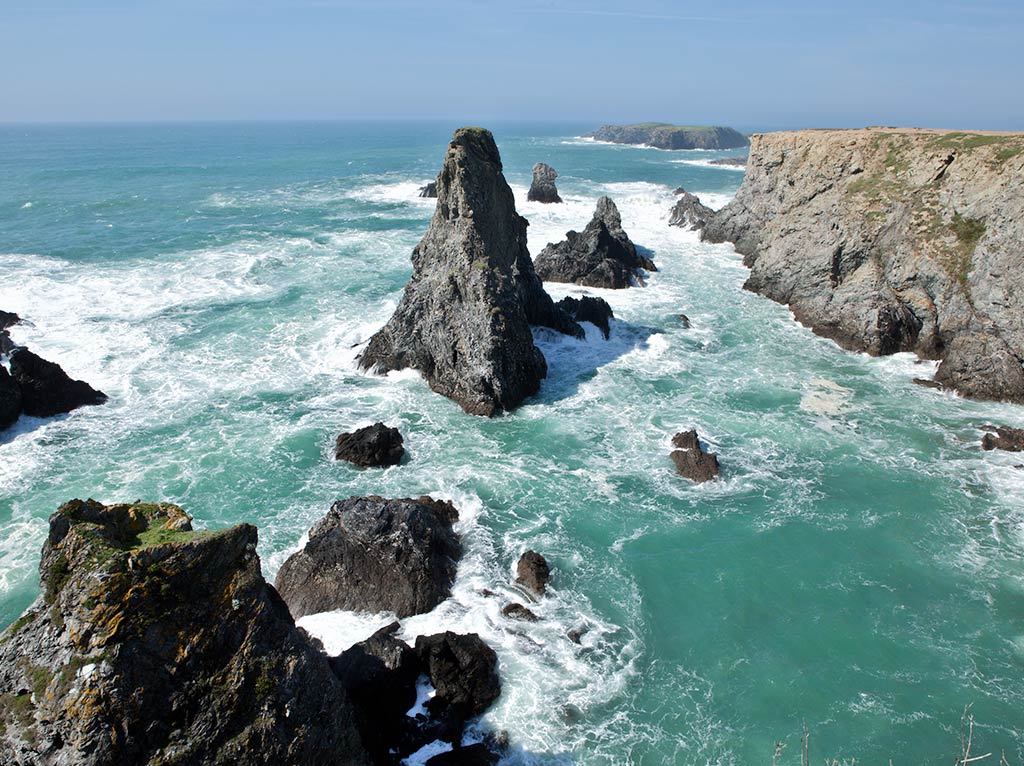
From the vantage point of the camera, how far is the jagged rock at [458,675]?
632 inches

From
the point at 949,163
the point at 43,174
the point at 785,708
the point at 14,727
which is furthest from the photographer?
the point at 43,174

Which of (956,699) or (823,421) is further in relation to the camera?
(823,421)

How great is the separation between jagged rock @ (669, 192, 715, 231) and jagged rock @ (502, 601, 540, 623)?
206 ft

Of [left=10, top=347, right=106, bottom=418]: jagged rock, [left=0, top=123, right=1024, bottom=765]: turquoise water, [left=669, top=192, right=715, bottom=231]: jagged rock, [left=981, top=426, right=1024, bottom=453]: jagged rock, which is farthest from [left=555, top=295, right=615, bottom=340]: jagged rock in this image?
[left=669, top=192, right=715, bottom=231]: jagged rock

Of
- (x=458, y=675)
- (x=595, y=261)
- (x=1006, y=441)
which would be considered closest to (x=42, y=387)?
(x=458, y=675)

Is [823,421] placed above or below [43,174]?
below

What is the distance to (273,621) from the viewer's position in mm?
12000

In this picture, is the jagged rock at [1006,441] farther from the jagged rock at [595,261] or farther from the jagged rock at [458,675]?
the jagged rock at [595,261]

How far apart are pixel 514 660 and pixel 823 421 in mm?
21967

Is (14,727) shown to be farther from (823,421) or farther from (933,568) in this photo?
(823,421)

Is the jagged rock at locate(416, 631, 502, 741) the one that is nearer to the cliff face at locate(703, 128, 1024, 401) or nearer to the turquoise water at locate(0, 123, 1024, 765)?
the turquoise water at locate(0, 123, 1024, 765)

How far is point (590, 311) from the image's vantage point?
42.5 m

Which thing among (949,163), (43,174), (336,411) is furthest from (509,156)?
(336,411)

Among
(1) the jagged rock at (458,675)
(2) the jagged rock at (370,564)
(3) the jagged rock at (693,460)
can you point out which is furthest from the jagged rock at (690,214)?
(1) the jagged rock at (458,675)
